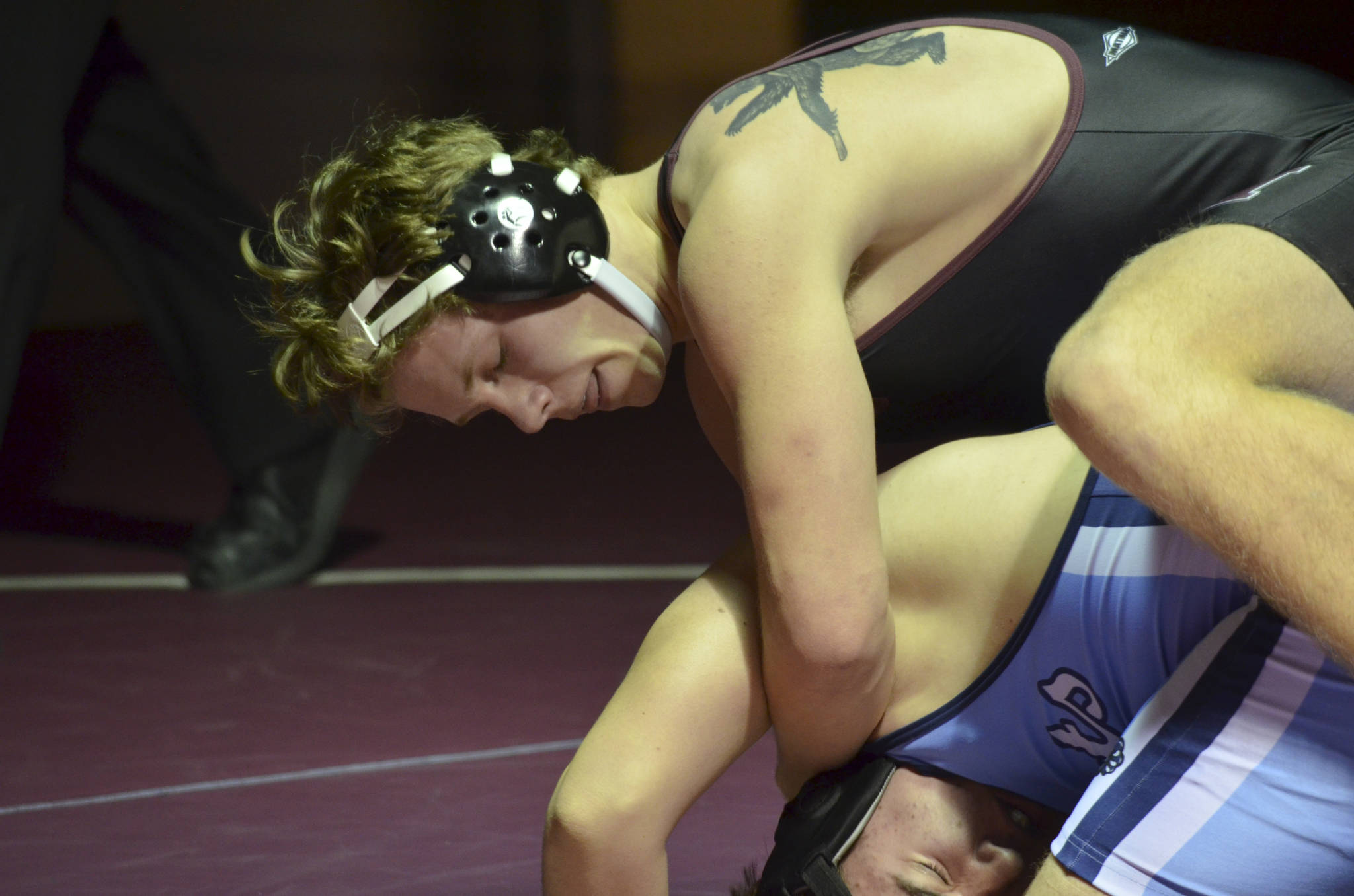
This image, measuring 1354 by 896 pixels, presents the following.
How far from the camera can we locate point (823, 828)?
1.58 metres

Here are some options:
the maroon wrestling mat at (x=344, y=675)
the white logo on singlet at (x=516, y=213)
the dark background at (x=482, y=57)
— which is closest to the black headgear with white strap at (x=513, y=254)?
the white logo on singlet at (x=516, y=213)

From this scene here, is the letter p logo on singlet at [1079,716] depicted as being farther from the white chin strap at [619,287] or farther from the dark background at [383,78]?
the dark background at [383,78]

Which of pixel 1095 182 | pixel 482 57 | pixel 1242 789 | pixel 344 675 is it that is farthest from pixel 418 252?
pixel 482 57

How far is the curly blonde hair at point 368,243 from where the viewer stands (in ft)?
5.80

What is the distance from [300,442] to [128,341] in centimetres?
391

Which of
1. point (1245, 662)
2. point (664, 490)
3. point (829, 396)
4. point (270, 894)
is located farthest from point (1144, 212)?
point (664, 490)

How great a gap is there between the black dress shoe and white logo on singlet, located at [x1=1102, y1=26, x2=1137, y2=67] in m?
2.03

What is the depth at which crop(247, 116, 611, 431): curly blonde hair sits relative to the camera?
1768 millimetres

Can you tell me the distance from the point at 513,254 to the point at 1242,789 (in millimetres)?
949

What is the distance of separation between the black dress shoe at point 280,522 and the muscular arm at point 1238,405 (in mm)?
2316

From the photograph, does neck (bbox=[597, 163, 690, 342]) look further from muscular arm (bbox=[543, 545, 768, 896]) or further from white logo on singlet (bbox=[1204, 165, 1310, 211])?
white logo on singlet (bbox=[1204, 165, 1310, 211])

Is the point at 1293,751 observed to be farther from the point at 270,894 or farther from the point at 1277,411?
the point at 270,894

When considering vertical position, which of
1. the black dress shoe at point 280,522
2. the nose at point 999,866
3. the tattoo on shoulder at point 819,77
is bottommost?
the black dress shoe at point 280,522

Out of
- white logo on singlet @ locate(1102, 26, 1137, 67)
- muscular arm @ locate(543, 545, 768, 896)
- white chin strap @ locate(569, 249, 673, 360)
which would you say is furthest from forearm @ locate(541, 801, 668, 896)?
white logo on singlet @ locate(1102, 26, 1137, 67)
